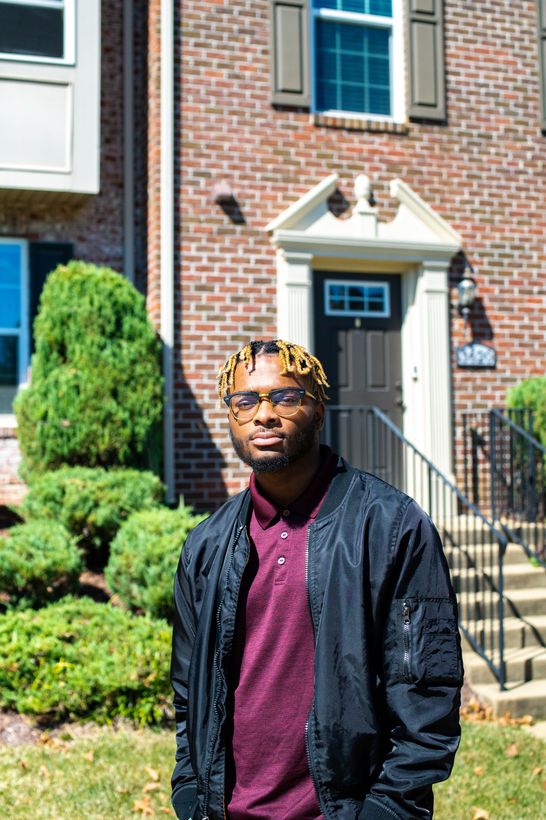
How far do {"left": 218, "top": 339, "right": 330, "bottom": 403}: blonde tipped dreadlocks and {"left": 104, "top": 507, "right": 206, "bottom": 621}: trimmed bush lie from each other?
359cm

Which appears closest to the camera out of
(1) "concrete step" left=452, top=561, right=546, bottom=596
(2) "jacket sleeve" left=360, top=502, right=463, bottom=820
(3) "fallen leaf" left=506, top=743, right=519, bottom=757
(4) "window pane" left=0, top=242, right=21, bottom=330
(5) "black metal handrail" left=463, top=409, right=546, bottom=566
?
(2) "jacket sleeve" left=360, top=502, right=463, bottom=820

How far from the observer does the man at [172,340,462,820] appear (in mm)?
1926

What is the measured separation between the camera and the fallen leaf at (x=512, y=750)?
4918 mm

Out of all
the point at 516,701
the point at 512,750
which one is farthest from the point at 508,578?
the point at 512,750

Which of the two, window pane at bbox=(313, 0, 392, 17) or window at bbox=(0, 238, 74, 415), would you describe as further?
window pane at bbox=(313, 0, 392, 17)

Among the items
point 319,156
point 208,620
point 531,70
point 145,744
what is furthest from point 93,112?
point 208,620

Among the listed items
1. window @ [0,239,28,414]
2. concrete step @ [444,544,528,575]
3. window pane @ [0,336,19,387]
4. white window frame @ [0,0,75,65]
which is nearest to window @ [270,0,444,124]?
white window frame @ [0,0,75,65]

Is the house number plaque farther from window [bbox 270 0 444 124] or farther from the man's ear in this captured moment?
the man's ear

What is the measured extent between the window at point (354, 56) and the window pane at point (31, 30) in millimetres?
2473

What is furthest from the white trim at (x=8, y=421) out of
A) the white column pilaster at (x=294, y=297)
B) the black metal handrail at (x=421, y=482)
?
the black metal handrail at (x=421, y=482)

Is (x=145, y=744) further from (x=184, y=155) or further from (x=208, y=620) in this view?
(x=184, y=155)

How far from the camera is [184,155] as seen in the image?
8.26 meters

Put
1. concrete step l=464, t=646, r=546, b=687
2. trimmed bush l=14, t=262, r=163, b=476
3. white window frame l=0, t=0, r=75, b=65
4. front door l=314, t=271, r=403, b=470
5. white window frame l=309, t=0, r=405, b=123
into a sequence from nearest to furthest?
concrete step l=464, t=646, r=546, b=687
trimmed bush l=14, t=262, r=163, b=476
white window frame l=0, t=0, r=75, b=65
front door l=314, t=271, r=403, b=470
white window frame l=309, t=0, r=405, b=123

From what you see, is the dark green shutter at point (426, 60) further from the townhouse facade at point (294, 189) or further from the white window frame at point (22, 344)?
the white window frame at point (22, 344)
